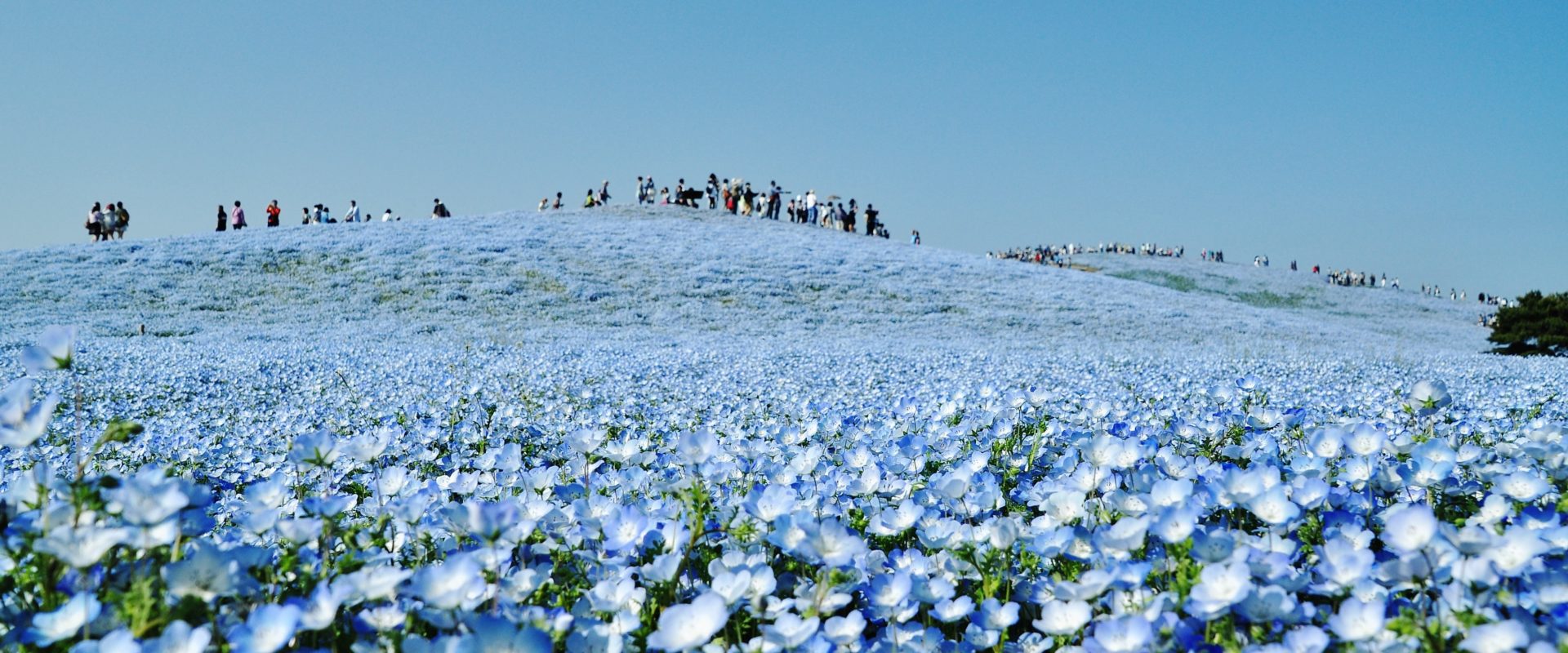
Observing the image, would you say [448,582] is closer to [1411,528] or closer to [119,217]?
[1411,528]

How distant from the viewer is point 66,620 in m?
1.34

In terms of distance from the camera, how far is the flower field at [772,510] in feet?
4.86

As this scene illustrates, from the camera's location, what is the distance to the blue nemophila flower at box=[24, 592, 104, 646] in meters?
1.31

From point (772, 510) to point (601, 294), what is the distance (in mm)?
20699

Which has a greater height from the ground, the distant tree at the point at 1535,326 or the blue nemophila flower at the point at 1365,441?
the blue nemophila flower at the point at 1365,441

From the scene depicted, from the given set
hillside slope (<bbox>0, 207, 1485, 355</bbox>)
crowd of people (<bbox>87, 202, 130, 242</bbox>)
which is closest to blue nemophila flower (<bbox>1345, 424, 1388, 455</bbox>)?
hillside slope (<bbox>0, 207, 1485, 355</bbox>)

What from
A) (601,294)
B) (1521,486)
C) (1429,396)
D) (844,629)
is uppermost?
(1429,396)

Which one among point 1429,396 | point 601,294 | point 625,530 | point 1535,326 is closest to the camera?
point 625,530

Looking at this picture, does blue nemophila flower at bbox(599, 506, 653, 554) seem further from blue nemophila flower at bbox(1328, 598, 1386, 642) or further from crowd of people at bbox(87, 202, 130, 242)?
crowd of people at bbox(87, 202, 130, 242)

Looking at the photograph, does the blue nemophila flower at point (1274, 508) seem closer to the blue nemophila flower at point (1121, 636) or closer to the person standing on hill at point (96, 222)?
the blue nemophila flower at point (1121, 636)

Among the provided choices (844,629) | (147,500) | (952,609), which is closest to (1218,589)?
(952,609)

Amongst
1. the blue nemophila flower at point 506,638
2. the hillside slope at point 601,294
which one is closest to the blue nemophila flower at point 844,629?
the blue nemophila flower at point 506,638

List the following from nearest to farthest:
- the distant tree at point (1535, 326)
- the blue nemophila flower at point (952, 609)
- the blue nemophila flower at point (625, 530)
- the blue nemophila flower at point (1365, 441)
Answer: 1. the blue nemophila flower at point (952, 609)
2. the blue nemophila flower at point (625, 530)
3. the blue nemophila flower at point (1365, 441)
4. the distant tree at point (1535, 326)

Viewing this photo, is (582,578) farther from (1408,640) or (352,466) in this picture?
(352,466)
